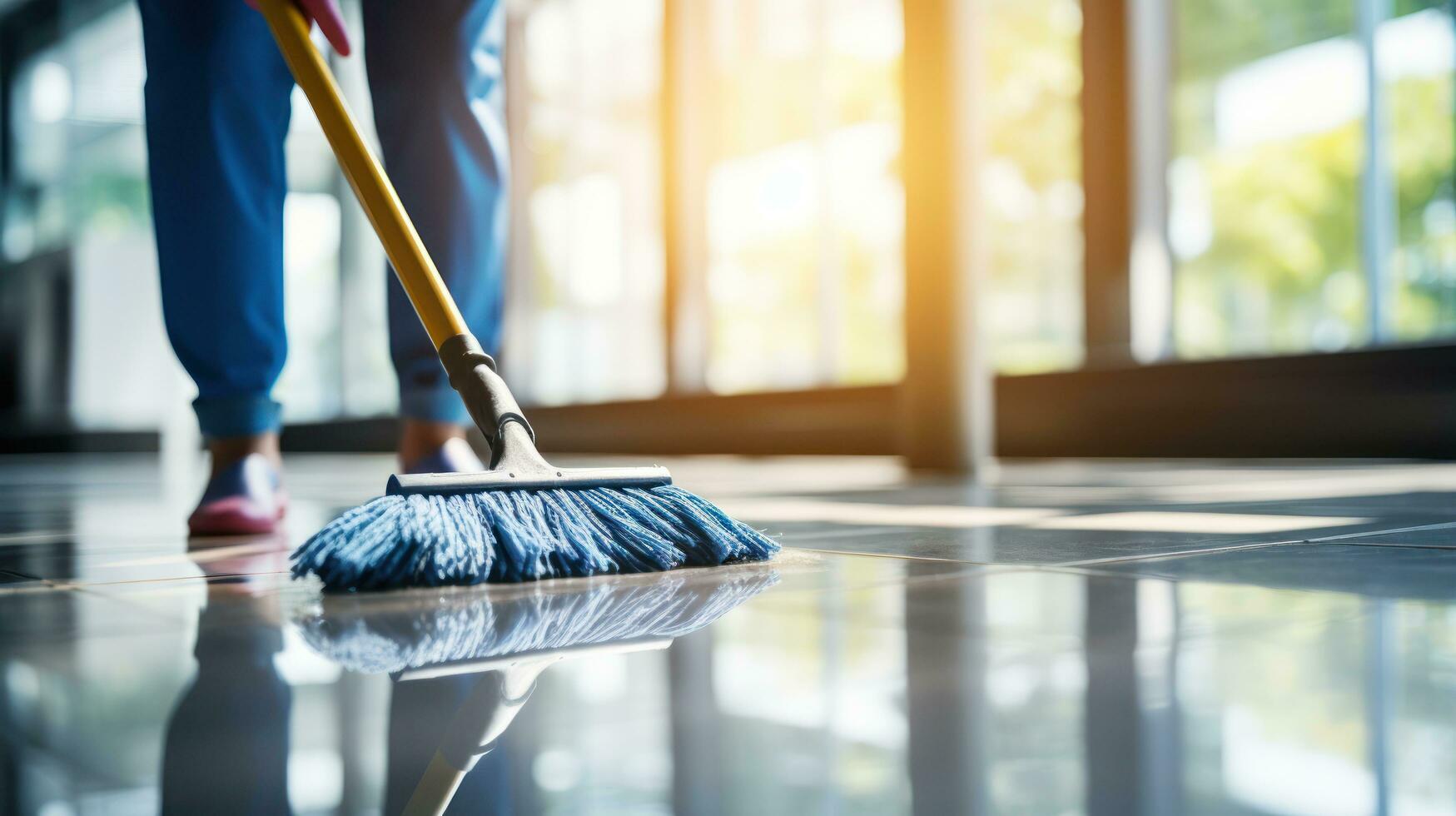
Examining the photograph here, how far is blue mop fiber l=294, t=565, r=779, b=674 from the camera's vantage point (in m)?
0.56

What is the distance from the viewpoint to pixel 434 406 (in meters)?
1.33

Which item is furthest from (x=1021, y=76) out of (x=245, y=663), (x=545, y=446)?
(x=245, y=663)

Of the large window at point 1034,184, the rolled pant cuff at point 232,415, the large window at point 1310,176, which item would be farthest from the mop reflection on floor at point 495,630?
the large window at point 1034,184

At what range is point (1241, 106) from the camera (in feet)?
11.2

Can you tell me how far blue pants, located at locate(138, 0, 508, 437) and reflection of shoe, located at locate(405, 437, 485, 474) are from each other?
0.26ft

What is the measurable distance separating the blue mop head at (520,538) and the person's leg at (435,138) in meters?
0.52

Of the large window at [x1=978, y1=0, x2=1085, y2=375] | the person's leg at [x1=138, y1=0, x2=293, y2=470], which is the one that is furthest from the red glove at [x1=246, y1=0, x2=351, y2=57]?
the large window at [x1=978, y1=0, x2=1085, y2=375]

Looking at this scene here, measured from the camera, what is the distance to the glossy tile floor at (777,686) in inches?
13.7

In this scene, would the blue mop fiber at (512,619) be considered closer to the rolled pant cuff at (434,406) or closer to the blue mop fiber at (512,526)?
the blue mop fiber at (512,526)

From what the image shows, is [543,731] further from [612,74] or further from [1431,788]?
[612,74]

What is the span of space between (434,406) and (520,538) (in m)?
0.57

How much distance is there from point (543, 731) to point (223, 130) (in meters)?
1.15

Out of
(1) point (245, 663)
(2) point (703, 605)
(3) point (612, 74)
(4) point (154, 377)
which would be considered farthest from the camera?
(4) point (154, 377)

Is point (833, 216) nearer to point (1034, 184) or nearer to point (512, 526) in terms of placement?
point (1034, 184)
